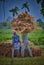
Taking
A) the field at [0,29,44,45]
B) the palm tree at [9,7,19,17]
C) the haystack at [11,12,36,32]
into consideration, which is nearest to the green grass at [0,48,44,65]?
the field at [0,29,44,45]

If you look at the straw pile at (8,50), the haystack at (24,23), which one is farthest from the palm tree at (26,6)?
the straw pile at (8,50)

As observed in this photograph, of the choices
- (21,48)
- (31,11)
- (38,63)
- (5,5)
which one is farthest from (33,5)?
(38,63)

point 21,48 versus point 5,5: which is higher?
point 5,5

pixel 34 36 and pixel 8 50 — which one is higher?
pixel 34 36

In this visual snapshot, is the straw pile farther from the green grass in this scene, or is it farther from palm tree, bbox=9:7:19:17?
palm tree, bbox=9:7:19:17

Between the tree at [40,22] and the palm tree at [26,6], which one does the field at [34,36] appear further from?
the palm tree at [26,6]

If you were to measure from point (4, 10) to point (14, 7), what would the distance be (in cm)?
15

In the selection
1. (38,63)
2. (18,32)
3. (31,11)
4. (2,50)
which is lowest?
(38,63)

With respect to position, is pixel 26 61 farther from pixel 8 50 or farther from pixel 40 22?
pixel 40 22

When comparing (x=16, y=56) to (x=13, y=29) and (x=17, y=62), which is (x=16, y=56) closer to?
(x=17, y=62)

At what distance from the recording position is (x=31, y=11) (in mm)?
3143

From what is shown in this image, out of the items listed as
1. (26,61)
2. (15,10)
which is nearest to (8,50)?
(26,61)

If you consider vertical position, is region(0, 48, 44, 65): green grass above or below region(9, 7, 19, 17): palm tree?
below

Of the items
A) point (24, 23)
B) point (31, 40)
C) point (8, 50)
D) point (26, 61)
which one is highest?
point (24, 23)
